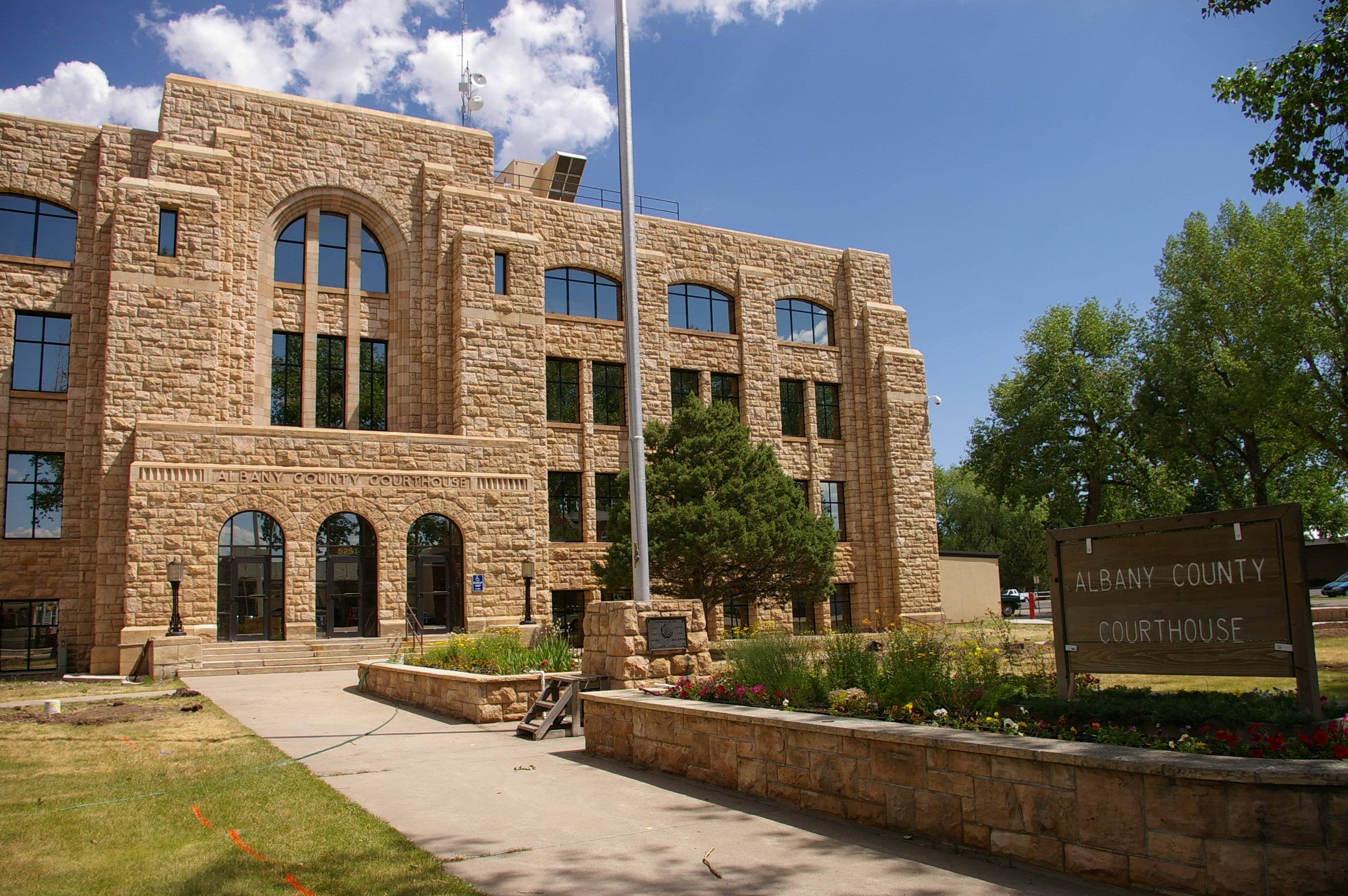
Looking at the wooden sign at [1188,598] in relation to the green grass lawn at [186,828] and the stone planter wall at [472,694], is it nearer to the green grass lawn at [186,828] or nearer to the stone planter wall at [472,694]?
the green grass lawn at [186,828]

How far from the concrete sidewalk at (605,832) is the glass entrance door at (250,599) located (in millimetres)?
14241

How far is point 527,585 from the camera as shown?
84.1 feet

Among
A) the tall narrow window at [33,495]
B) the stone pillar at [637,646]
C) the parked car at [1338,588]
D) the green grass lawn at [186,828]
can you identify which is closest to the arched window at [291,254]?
the tall narrow window at [33,495]

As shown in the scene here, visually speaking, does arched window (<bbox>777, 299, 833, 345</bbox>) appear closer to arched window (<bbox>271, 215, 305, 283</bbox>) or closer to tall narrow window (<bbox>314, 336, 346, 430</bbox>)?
tall narrow window (<bbox>314, 336, 346, 430</bbox>)

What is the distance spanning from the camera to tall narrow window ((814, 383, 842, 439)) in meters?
35.0

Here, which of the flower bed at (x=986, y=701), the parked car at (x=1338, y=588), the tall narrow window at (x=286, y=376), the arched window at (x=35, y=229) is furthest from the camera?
the parked car at (x=1338, y=588)

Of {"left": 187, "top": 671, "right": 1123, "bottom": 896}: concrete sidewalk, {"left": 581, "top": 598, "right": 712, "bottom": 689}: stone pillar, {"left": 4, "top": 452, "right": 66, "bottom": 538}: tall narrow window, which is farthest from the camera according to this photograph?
{"left": 4, "top": 452, "right": 66, "bottom": 538}: tall narrow window

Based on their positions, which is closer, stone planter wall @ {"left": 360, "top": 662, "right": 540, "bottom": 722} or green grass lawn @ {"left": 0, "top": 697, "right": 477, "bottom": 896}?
green grass lawn @ {"left": 0, "top": 697, "right": 477, "bottom": 896}

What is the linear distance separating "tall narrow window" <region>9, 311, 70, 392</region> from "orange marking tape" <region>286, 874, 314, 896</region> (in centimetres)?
2506

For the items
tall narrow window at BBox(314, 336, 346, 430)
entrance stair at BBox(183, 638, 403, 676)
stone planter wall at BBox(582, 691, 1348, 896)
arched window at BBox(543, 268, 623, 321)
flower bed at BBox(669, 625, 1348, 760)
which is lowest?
entrance stair at BBox(183, 638, 403, 676)

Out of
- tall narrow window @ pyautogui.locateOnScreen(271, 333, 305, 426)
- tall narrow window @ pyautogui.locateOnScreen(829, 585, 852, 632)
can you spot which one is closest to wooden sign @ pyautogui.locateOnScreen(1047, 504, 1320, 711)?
tall narrow window @ pyautogui.locateOnScreen(271, 333, 305, 426)

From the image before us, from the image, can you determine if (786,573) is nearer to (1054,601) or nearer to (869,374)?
(869,374)

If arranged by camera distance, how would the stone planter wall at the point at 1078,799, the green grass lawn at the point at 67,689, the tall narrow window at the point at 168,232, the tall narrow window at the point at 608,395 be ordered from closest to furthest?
1. the stone planter wall at the point at 1078,799
2. the green grass lawn at the point at 67,689
3. the tall narrow window at the point at 168,232
4. the tall narrow window at the point at 608,395

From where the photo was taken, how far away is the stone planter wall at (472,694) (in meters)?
12.2
